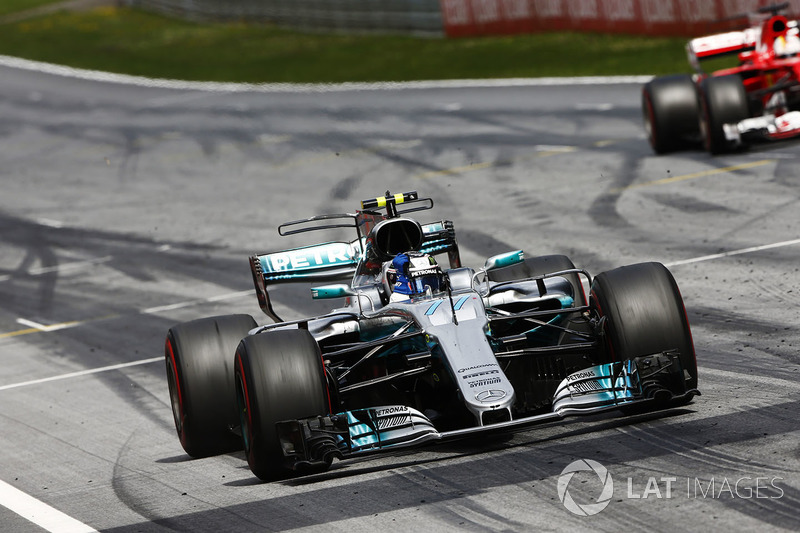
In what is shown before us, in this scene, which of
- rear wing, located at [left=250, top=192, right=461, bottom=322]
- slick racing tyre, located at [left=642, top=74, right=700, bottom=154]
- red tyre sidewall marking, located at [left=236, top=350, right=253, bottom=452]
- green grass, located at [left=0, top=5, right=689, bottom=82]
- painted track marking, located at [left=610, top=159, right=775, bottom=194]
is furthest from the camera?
green grass, located at [left=0, top=5, right=689, bottom=82]

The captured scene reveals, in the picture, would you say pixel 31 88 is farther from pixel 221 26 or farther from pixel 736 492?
pixel 736 492

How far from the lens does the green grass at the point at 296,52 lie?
34.5 metres

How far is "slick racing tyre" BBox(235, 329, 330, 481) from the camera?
848 centimetres

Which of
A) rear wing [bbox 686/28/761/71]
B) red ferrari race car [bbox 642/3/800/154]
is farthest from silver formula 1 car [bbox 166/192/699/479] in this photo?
rear wing [bbox 686/28/761/71]

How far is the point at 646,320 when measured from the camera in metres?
8.91

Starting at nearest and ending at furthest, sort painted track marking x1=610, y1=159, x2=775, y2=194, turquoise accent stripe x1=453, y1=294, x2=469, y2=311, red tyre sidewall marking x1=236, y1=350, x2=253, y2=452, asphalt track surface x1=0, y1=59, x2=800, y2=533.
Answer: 1. asphalt track surface x1=0, y1=59, x2=800, y2=533
2. red tyre sidewall marking x1=236, y1=350, x2=253, y2=452
3. turquoise accent stripe x1=453, y1=294, x2=469, y2=311
4. painted track marking x1=610, y1=159, x2=775, y2=194

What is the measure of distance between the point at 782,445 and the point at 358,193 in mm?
15216

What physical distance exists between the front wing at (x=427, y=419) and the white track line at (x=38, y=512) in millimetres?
1460

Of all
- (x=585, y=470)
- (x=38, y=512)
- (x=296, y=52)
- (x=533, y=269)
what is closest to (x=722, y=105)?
(x=533, y=269)

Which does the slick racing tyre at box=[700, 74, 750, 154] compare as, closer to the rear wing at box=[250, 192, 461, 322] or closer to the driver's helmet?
the rear wing at box=[250, 192, 461, 322]

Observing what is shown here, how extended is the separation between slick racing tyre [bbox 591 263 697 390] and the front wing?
0.10 m

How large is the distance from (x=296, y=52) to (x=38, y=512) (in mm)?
36734

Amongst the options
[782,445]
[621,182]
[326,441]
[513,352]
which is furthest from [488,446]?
[621,182]

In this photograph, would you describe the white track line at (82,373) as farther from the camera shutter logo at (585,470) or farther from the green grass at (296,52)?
the green grass at (296,52)
